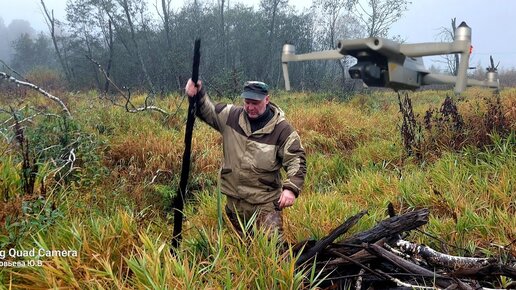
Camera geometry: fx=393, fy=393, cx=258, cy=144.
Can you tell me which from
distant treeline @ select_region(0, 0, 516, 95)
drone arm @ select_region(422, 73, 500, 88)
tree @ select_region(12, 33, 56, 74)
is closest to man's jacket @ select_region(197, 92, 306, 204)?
drone arm @ select_region(422, 73, 500, 88)

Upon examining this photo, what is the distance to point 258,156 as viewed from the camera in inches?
136

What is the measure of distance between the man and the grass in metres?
0.32

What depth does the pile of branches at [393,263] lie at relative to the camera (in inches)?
94.0

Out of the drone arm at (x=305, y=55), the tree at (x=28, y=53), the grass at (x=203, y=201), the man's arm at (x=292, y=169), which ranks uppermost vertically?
the tree at (x=28, y=53)

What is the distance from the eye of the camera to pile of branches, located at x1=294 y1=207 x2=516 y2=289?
239 cm

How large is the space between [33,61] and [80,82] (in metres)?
29.9

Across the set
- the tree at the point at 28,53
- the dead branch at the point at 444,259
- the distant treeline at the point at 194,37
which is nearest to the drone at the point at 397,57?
the dead branch at the point at 444,259

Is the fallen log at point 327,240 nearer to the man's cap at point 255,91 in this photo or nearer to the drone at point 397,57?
the drone at point 397,57

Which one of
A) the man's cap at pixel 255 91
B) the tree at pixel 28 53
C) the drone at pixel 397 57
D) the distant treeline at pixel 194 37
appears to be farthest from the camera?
the tree at pixel 28 53

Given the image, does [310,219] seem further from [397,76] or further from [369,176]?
[369,176]

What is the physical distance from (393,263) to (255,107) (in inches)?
67.3

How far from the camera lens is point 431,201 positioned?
430cm

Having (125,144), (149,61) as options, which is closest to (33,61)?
(149,61)

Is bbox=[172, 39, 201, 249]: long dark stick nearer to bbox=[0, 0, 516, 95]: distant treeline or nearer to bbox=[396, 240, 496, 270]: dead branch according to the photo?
bbox=[396, 240, 496, 270]: dead branch
